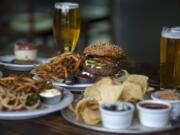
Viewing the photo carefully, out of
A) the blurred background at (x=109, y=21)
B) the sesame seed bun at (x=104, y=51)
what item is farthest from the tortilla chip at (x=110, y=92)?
the blurred background at (x=109, y=21)

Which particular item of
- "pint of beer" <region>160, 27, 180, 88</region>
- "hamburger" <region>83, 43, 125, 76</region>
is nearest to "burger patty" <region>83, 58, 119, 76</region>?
"hamburger" <region>83, 43, 125, 76</region>

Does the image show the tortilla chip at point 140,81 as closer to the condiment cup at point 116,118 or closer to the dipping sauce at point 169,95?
the dipping sauce at point 169,95

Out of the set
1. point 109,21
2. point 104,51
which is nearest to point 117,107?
point 104,51

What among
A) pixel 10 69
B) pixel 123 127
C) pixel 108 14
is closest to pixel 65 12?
pixel 10 69

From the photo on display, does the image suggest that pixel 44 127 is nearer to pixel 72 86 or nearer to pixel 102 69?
pixel 72 86

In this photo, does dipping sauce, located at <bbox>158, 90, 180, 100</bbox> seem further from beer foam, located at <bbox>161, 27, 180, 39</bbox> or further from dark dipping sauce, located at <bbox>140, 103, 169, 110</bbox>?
beer foam, located at <bbox>161, 27, 180, 39</bbox>

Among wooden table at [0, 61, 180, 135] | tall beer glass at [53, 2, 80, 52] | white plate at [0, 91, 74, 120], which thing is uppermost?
tall beer glass at [53, 2, 80, 52]
